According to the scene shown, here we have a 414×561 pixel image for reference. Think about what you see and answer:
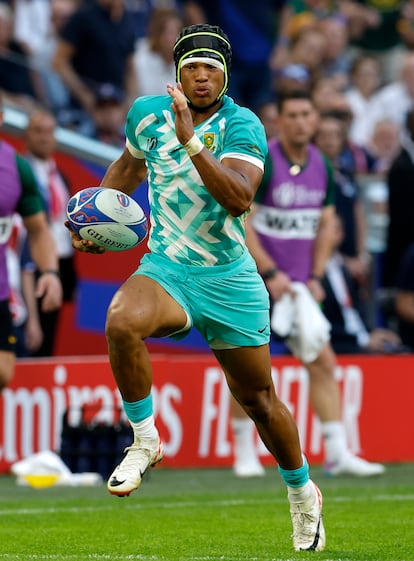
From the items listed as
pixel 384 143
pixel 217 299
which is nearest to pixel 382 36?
pixel 384 143

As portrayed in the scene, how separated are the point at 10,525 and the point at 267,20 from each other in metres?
10.1

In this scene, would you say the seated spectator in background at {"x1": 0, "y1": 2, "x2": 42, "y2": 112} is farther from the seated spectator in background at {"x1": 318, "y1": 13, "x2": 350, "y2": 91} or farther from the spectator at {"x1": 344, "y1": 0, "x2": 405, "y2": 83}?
the spectator at {"x1": 344, "y1": 0, "x2": 405, "y2": 83}

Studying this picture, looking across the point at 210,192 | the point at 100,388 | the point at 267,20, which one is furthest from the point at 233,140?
the point at 267,20

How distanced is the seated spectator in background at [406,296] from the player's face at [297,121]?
221 cm

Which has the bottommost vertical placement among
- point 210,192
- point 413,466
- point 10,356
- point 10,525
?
point 413,466

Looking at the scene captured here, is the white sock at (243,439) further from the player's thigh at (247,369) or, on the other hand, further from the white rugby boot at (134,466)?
the white rugby boot at (134,466)

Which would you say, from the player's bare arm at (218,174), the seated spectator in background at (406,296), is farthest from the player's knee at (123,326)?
the seated spectator in background at (406,296)

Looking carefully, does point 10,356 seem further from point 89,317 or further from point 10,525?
point 89,317

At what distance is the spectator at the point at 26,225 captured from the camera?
9.48m

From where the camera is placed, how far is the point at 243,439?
10898mm

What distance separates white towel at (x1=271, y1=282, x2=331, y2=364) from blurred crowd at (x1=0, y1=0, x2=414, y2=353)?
1.88 metres

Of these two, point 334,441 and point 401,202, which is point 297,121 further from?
point 401,202

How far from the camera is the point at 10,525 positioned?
8.29 m

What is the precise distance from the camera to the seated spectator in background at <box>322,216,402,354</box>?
1292 centimetres
